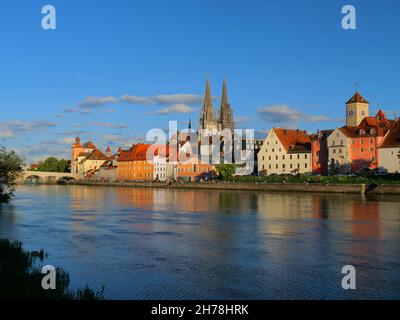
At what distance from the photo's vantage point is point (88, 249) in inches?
963

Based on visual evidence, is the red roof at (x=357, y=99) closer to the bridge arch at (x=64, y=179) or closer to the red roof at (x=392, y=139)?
the red roof at (x=392, y=139)

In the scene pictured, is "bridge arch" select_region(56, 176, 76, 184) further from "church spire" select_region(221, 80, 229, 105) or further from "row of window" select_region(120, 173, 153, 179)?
"church spire" select_region(221, 80, 229, 105)

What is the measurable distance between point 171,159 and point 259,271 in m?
99.7

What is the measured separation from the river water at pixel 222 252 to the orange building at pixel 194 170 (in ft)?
222

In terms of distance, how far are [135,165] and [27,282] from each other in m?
118

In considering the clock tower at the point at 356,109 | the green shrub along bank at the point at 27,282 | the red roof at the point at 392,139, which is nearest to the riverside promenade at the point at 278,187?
the red roof at the point at 392,139

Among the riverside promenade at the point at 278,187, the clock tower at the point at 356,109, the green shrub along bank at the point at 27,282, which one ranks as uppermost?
the clock tower at the point at 356,109

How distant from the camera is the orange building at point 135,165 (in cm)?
12719

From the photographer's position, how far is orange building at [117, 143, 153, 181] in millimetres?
127188

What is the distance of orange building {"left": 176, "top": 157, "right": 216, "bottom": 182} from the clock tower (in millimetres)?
29973

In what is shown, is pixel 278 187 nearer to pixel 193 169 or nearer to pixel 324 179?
pixel 324 179

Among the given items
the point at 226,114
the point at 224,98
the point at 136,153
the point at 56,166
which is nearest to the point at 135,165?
the point at 136,153

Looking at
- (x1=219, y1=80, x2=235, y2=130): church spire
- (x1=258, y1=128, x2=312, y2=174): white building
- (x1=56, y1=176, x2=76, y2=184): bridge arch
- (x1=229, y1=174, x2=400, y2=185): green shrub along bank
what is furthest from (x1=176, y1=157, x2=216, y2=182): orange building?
(x1=56, y1=176, x2=76, y2=184): bridge arch
